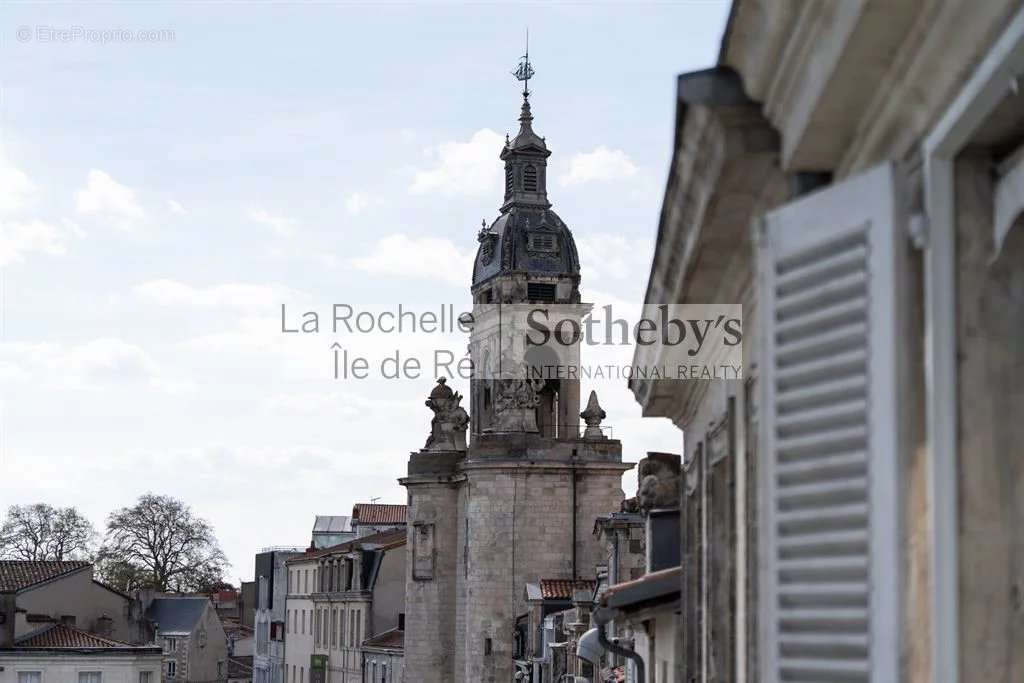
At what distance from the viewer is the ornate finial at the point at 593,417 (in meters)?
47.3

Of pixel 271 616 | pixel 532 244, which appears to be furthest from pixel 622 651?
pixel 271 616

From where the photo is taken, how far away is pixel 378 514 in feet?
276

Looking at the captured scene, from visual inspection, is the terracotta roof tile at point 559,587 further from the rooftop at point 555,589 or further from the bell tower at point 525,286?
the bell tower at point 525,286

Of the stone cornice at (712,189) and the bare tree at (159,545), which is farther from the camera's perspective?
the bare tree at (159,545)

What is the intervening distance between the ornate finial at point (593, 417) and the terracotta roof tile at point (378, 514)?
36159 mm

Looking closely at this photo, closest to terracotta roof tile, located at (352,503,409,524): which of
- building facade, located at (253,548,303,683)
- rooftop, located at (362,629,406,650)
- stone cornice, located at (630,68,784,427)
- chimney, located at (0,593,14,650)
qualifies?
building facade, located at (253,548,303,683)

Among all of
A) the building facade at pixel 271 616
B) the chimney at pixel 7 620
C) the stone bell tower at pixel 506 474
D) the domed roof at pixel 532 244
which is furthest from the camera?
the building facade at pixel 271 616

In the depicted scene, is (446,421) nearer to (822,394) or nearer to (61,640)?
(61,640)

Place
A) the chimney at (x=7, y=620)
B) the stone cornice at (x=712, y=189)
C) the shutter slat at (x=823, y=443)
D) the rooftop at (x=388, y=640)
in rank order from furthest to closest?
the rooftop at (x=388, y=640) < the chimney at (x=7, y=620) < the stone cornice at (x=712, y=189) < the shutter slat at (x=823, y=443)

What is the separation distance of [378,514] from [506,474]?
38.7 m

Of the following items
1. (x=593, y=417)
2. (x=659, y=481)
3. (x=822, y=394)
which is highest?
(x=593, y=417)

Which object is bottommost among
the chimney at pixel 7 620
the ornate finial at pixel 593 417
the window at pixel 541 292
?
the chimney at pixel 7 620

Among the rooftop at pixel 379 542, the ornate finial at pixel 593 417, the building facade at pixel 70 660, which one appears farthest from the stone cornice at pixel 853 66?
the rooftop at pixel 379 542

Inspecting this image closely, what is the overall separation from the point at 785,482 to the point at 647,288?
13.2ft
